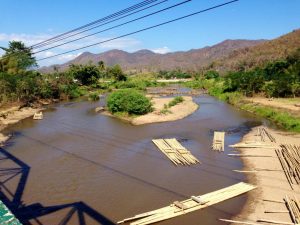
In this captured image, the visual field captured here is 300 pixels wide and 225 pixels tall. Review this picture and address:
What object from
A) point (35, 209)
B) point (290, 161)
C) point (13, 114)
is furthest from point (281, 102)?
point (35, 209)

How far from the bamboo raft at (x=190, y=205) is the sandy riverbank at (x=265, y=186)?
66 centimetres

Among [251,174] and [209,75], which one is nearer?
[251,174]

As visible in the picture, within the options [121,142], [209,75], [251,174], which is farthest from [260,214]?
[209,75]

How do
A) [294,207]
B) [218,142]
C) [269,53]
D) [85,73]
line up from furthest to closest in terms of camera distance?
[269,53]
[85,73]
[218,142]
[294,207]

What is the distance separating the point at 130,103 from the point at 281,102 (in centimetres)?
1678

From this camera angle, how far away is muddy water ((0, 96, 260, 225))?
43.1 ft

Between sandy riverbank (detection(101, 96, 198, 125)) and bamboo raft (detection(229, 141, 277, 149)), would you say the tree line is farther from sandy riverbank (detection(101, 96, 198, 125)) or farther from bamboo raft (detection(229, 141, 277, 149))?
bamboo raft (detection(229, 141, 277, 149))

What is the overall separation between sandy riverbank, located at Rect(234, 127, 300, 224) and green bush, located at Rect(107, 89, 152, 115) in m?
13.8

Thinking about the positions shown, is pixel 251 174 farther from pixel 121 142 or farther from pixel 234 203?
pixel 121 142

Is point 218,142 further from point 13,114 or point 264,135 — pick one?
point 13,114

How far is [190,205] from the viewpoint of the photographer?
1281 centimetres

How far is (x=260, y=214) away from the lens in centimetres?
1237

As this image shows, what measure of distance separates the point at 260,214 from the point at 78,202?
23.4 ft

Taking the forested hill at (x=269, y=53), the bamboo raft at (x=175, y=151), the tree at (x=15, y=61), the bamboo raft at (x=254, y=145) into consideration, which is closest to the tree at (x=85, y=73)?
the tree at (x=15, y=61)
